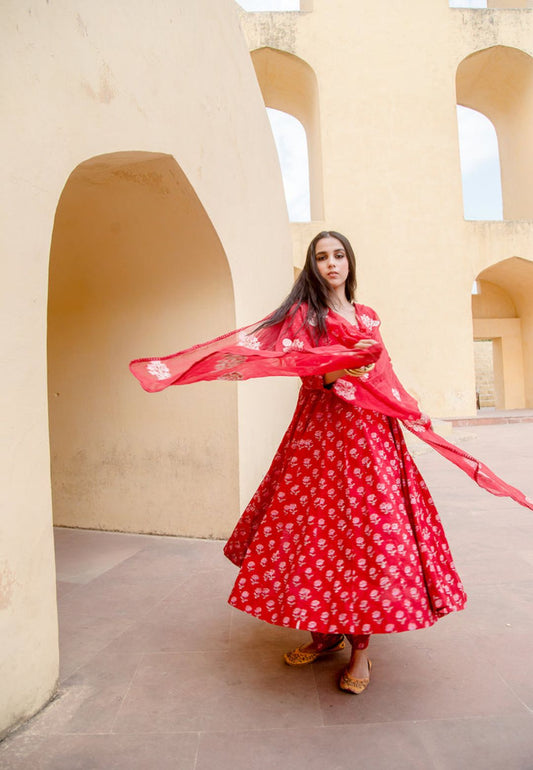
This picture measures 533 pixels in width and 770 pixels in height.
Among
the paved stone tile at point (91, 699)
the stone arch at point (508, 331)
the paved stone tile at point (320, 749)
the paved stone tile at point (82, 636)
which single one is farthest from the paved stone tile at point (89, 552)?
the stone arch at point (508, 331)

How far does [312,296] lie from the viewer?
78.3 inches

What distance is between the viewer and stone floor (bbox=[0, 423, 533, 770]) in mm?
1469

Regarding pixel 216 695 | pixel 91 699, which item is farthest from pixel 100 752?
pixel 216 695

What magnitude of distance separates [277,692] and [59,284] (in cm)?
301

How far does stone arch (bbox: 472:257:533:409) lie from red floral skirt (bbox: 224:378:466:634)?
14447 mm

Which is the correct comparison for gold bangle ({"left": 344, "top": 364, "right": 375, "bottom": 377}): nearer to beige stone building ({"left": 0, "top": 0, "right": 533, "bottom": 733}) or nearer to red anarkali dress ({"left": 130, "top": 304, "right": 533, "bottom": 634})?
red anarkali dress ({"left": 130, "top": 304, "right": 533, "bottom": 634})

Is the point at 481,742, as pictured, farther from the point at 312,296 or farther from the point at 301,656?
the point at 312,296

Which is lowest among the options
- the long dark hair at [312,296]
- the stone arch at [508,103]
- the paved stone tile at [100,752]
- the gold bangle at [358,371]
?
the paved stone tile at [100,752]

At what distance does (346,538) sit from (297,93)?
46.6ft

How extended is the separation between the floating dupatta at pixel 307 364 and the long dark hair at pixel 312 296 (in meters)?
0.02

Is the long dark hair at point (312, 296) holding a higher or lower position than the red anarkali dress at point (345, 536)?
higher

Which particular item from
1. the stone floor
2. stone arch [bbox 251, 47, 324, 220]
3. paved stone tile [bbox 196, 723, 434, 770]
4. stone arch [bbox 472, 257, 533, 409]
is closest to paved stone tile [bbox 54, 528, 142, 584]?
the stone floor

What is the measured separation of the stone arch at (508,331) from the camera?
595 inches

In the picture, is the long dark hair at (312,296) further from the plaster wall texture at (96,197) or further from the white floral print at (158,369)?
the plaster wall texture at (96,197)
